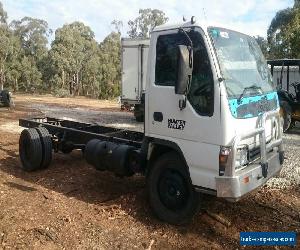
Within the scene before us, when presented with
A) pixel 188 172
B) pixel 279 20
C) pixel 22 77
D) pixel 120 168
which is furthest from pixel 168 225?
pixel 22 77

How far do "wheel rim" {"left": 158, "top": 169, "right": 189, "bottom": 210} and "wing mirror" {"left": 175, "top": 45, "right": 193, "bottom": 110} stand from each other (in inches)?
52.7

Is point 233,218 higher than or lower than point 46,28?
lower

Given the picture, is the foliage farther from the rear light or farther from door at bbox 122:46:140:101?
the rear light

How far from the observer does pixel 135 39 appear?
16031 mm

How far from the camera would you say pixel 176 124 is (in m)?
5.39

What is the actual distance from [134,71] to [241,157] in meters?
12.0

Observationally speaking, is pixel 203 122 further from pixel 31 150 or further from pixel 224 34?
pixel 31 150

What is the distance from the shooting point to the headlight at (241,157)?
492 centimetres

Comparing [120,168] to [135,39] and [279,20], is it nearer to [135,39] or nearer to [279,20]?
[135,39]

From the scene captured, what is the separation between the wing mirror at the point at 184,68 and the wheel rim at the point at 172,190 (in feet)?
4.39

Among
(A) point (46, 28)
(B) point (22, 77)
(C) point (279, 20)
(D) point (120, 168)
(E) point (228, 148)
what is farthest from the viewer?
(A) point (46, 28)

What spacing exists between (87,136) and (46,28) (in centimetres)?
6119

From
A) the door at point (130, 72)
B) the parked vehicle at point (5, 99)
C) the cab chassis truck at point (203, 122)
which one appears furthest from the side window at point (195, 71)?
the parked vehicle at point (5, 99)

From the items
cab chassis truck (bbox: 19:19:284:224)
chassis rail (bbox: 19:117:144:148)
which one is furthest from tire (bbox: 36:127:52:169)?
cab chassis truck (bbox: 19:19:284:224)
